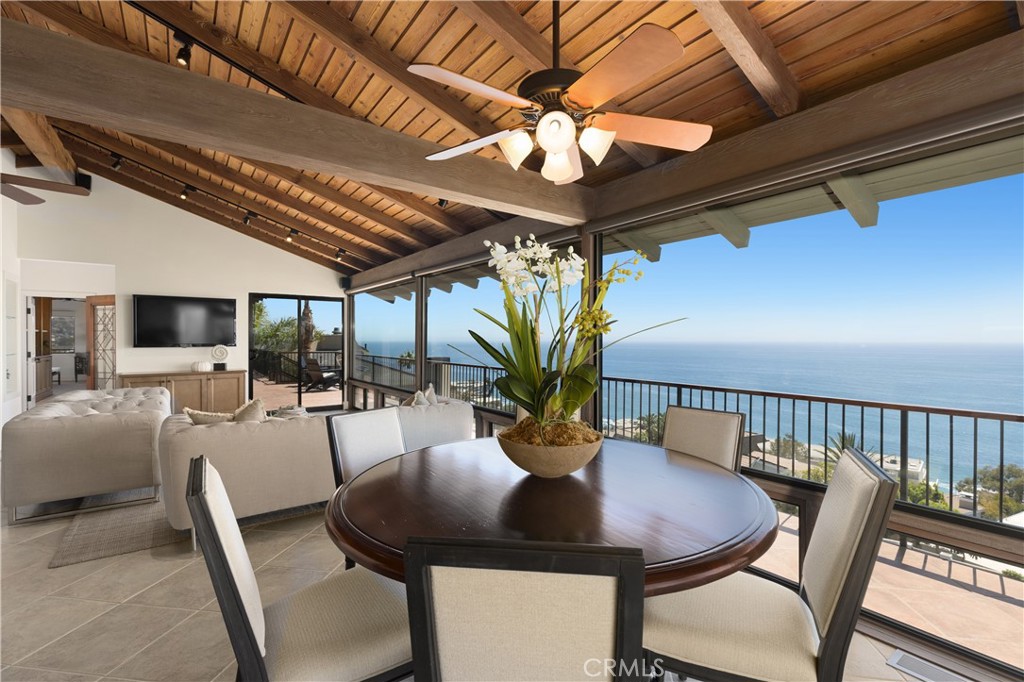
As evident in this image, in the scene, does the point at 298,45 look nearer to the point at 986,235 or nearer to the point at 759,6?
the point at 759,6

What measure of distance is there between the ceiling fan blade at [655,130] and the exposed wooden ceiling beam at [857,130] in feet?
3.08

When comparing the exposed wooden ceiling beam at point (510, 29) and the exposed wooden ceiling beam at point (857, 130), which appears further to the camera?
the exposed wooden ceiling beam at point (510, 29)

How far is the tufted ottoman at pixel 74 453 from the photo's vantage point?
3180mm

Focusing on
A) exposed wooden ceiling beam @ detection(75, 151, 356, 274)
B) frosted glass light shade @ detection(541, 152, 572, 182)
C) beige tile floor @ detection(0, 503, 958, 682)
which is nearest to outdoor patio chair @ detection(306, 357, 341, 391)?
exposed wooden ceiling beam @ detection(75, 151, 356, 274)

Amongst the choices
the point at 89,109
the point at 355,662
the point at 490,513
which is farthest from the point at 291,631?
the point at 89,109

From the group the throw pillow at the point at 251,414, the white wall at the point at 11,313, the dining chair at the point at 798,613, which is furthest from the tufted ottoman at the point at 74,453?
the dining chair at the point at 798,613

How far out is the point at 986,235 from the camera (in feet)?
8.14

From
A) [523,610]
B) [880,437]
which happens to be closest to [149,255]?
[523,610]

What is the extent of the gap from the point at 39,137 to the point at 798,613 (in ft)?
24.8

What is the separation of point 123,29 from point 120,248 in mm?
5067

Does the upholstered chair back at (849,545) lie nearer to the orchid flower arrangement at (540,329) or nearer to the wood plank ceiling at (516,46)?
the orchid flower arrangement at (540,329)

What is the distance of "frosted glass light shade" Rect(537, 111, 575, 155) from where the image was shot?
1.71m

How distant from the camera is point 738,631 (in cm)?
129

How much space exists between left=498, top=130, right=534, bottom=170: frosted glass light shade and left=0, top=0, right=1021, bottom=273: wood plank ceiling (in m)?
0.71
